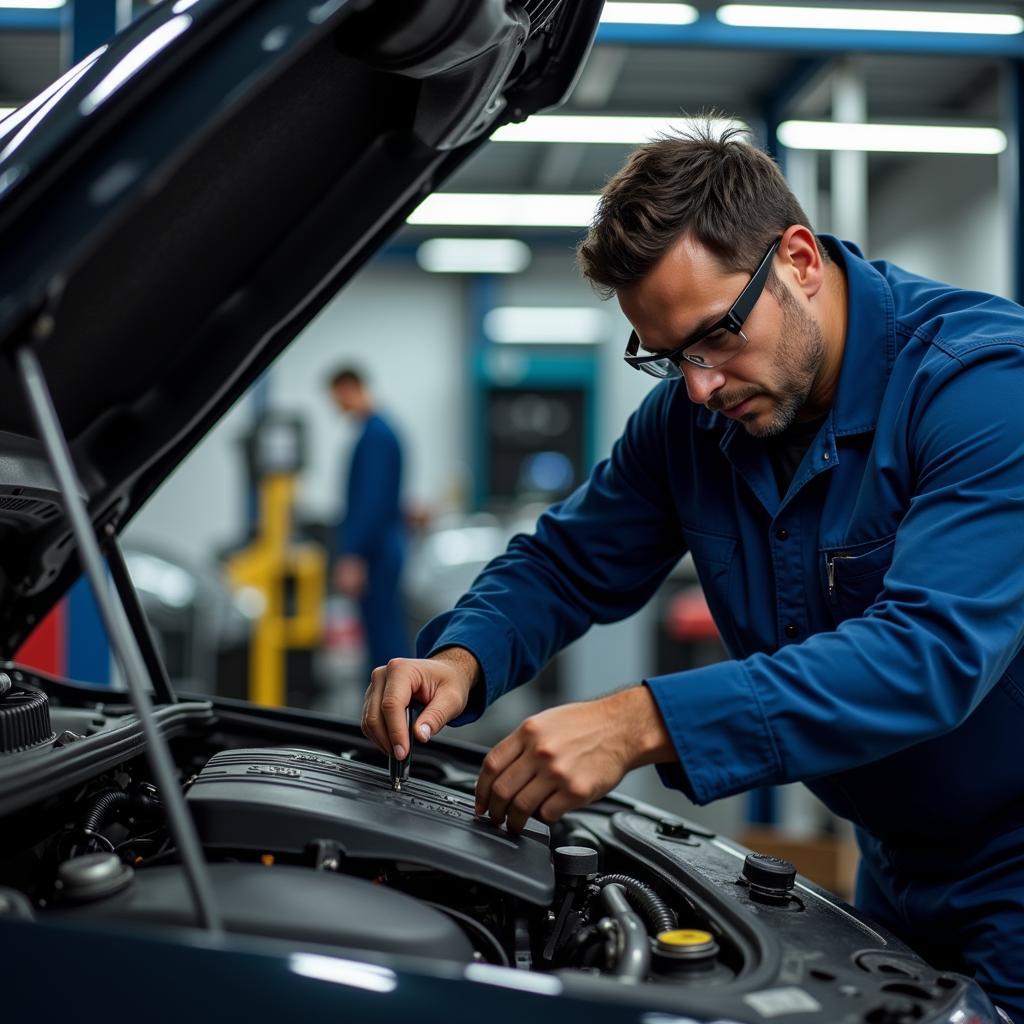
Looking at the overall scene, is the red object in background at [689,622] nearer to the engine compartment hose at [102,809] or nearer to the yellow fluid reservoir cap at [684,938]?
the engine compartment hose at [102,809]

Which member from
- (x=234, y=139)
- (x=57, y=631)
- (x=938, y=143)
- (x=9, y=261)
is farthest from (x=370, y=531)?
(x=9, y=261)

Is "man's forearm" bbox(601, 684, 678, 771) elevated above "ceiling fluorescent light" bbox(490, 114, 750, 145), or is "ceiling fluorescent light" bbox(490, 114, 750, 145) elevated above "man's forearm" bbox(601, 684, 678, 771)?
"ceiling fluorescent light" bbox(490, 114, 750, 145)

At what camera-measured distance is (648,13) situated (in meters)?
3.40

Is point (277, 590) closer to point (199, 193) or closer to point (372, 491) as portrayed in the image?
point (372, 491)

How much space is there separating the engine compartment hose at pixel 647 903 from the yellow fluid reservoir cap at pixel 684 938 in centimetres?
7

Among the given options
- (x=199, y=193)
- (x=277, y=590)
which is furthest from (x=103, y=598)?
(x=277, y=590)

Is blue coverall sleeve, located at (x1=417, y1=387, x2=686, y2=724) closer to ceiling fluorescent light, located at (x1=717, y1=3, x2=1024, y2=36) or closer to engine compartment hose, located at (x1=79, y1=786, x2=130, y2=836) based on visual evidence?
engine compartment hose, located at (x1=79, y1=786, x2=130, y2=836)

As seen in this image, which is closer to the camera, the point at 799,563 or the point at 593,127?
the point at 799,563

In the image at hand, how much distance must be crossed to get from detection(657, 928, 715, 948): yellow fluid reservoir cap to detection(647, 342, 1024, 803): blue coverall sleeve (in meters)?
0.14

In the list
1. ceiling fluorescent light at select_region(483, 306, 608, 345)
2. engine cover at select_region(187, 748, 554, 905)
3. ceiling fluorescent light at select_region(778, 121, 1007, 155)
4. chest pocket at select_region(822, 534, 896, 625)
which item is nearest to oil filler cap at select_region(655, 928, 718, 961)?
engine cover at select_region(187, 748, 554, 905)

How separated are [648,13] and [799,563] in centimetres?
265

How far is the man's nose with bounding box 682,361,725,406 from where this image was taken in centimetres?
A: 129

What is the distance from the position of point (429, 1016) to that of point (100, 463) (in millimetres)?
932

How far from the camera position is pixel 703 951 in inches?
34.4
